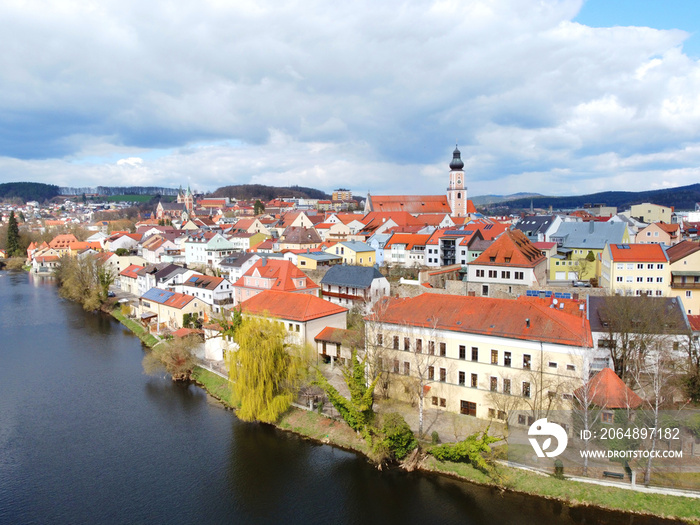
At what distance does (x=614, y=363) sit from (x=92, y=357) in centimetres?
3122

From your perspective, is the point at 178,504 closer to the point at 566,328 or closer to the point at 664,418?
the point at 566,328

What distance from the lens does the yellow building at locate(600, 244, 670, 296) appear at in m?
29.2

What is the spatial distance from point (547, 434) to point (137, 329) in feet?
106

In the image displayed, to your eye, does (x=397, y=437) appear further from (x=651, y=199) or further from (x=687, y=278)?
(x=651, y=199)

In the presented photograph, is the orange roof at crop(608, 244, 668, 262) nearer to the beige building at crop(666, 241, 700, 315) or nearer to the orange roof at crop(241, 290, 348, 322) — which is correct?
the beige building at crop(666, 241, 700, 315)

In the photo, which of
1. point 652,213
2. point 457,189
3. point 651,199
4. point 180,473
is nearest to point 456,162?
point 457,189

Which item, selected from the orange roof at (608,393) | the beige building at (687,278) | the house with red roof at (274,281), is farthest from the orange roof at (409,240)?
the orange roof at (608,393)

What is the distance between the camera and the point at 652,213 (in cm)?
6925

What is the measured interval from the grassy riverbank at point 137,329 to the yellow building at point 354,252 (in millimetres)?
17363

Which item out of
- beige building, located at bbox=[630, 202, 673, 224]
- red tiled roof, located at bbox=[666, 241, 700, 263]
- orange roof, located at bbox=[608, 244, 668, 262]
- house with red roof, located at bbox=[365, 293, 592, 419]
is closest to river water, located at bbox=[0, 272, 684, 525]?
house with red roof, located at bbox=[365, 293, 592, 419]

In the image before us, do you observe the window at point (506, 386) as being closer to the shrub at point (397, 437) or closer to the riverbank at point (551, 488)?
Answer: the riverbank at point (551, 488)

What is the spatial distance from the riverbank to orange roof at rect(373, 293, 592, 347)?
512cm

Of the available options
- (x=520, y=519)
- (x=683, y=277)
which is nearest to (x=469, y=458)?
(x=520, y=519)

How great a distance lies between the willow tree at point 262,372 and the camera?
22.3m
